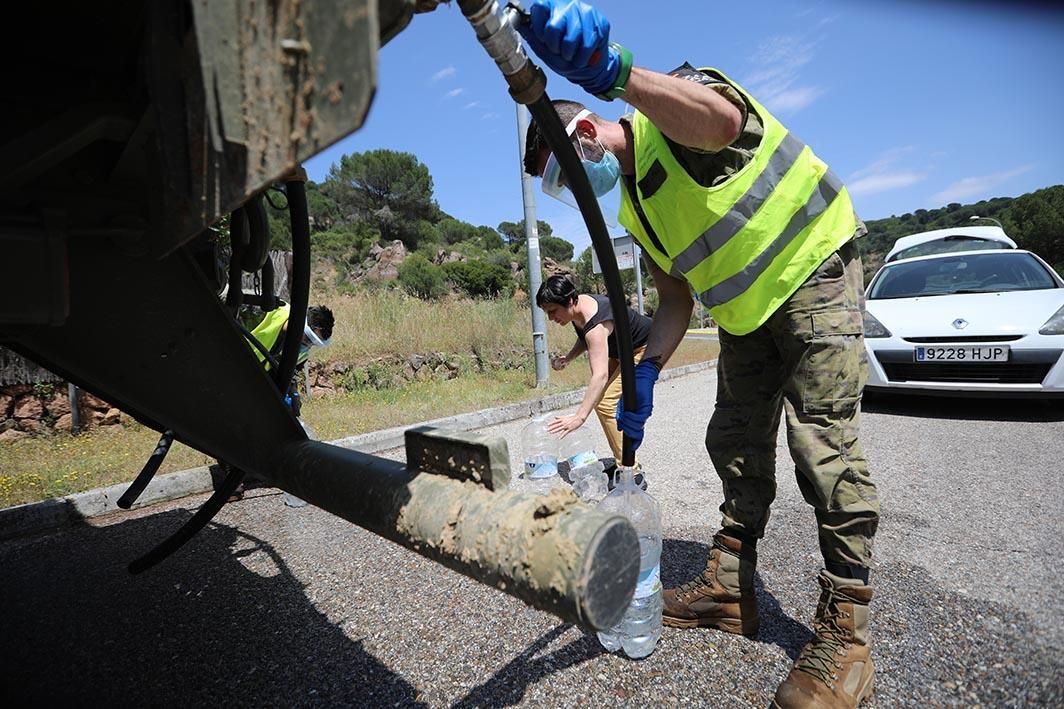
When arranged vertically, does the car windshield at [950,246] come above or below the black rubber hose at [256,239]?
above

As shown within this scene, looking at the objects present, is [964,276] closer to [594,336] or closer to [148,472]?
[594,336]

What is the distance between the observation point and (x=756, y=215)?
1826 mm

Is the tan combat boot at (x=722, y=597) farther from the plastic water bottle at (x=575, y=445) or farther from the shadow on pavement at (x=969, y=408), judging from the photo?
the shadow on pavement at (x=969, y=408)

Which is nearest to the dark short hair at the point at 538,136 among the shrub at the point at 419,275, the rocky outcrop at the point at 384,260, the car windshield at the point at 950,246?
the car windshield at the point at 950,246

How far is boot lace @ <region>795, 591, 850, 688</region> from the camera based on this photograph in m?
1.63

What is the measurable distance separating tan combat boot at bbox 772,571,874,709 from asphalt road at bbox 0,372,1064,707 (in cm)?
12

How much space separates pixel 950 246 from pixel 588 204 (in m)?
8.36

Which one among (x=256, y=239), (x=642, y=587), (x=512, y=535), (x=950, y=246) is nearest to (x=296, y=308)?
(x=256, y=239)

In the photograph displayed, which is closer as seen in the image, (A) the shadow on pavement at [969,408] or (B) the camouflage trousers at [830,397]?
(B) the camouflage trousers at [830,397]

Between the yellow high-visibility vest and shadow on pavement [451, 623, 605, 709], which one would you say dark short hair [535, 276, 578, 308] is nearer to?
the yellow high-visibility vest

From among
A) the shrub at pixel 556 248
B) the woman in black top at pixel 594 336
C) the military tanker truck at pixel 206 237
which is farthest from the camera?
the shrub at pixel 556 248

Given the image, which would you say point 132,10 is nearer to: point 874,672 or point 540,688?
point 540,688

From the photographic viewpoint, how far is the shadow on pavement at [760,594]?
1.99 metres

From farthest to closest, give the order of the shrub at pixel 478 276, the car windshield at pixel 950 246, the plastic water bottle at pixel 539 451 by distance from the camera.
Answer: the shrub at pixel 478 276
the car windshield at pixel 950 246
the plastic water bottle at pixel 539 451
